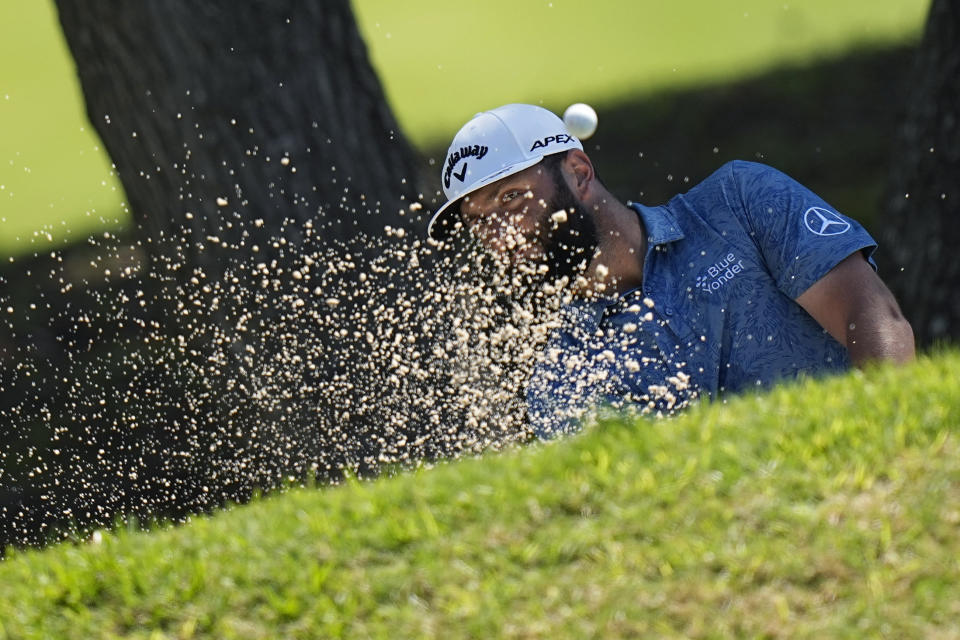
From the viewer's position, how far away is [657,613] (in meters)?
2.47

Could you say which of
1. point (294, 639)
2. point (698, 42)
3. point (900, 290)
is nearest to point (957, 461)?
point (294, 639)

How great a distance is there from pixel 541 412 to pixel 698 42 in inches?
404

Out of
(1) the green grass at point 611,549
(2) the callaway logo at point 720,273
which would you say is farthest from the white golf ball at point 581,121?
(1) the green grass at point 611,549

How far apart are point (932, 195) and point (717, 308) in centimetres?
265

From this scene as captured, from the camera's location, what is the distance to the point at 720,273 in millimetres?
4520

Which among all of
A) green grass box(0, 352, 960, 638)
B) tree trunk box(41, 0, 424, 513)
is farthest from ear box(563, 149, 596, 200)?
green grass box(0, 352, 960, 638)

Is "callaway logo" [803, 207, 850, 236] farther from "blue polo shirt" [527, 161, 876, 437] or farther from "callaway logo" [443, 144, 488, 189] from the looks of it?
"callaway logo" [443, 144, 488, 189]

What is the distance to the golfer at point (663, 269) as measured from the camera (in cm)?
434

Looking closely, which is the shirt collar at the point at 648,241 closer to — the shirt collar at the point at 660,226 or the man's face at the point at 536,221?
the shirt collar at the point at 660,226

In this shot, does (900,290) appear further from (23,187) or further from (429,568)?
(23,187)

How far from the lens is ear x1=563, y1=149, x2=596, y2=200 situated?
4.82 m

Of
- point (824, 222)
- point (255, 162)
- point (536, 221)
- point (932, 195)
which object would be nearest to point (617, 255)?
point (536, 221)

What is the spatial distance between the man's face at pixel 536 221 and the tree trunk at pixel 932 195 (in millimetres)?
2608

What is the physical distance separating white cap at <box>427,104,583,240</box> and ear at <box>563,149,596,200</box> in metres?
0.04
